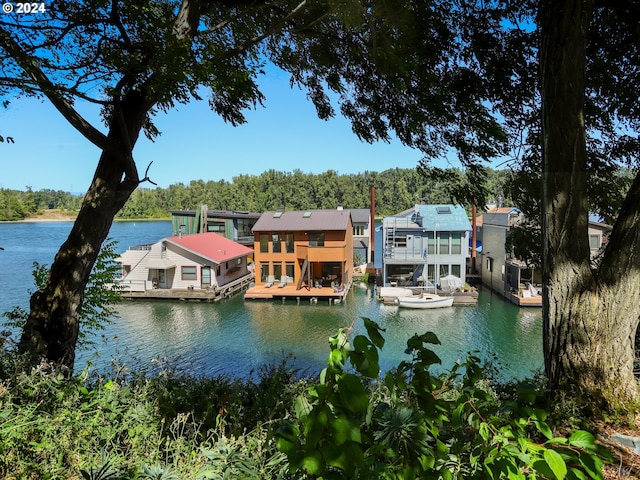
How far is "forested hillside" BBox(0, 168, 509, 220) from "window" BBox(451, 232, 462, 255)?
27.7 m

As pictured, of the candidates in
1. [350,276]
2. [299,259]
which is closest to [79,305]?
[299,259]

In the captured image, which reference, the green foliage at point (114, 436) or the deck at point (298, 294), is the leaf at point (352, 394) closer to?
the green foliage at point (114, 436)

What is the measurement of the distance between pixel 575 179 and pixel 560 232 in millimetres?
353

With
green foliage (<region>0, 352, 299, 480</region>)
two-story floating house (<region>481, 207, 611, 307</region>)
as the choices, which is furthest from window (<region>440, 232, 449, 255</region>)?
green foliage (<region>0, 352, 299, 480</region>)

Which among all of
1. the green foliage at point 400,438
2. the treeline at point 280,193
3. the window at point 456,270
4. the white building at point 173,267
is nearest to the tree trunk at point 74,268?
the green foliage at point 400,438

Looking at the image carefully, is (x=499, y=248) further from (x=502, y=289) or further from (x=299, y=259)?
(x=299, y=259)

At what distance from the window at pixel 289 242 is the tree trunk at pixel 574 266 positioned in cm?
1813

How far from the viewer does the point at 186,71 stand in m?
2.94

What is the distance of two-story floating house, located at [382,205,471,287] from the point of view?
19312 millimetres

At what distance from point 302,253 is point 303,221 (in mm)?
1886

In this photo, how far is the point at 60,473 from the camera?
1.48 meters

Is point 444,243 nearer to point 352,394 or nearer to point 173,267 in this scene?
point 173,267

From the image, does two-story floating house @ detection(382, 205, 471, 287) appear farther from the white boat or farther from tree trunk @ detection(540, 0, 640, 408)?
tree trunk @ detection(540, 0, 640, 408)

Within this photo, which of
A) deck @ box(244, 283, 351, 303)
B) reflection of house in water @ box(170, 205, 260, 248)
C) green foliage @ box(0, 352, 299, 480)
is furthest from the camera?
reflection of house in water @ box(170, 205, 260, 248)
